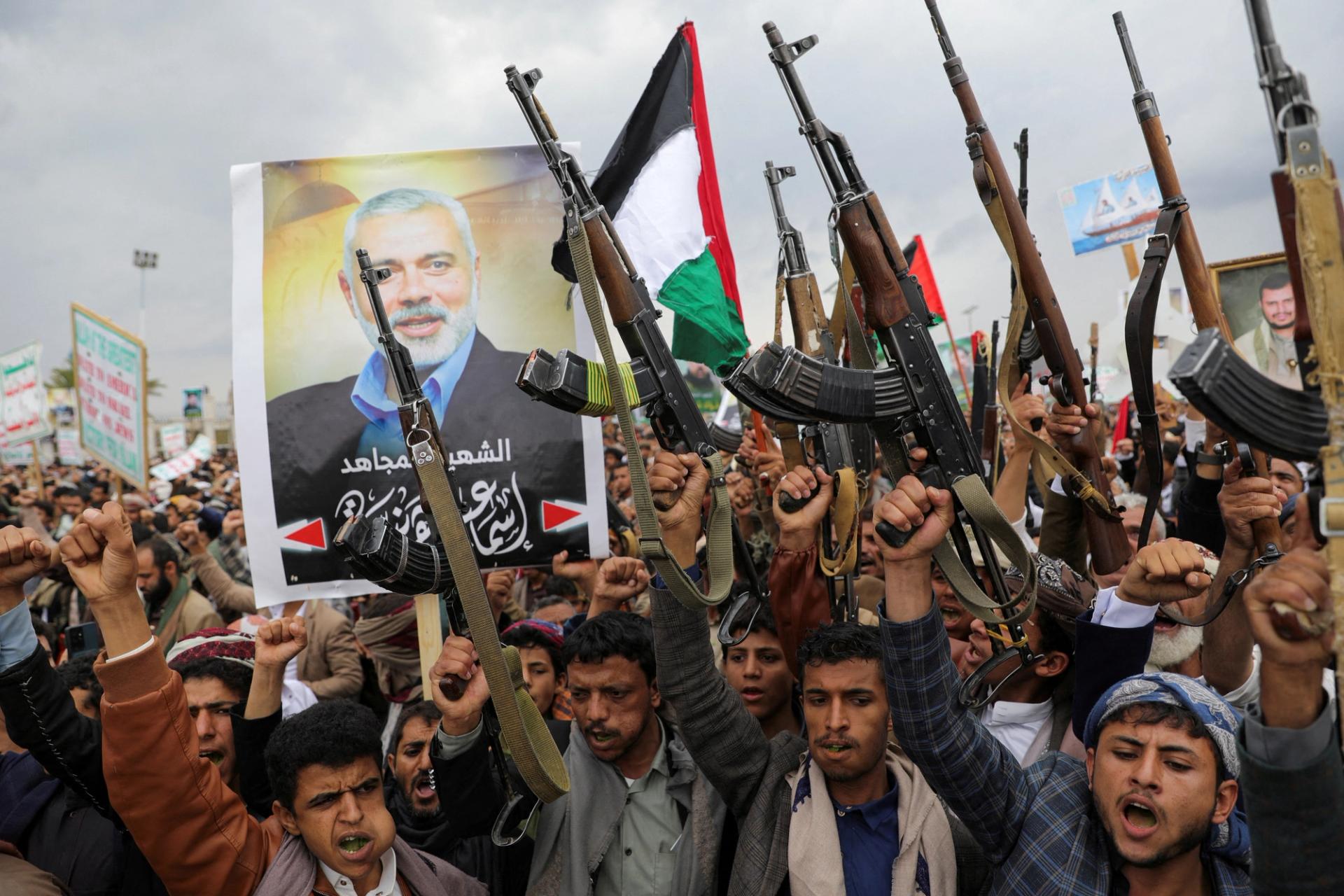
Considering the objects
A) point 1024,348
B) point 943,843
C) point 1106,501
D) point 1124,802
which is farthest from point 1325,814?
point 1024,348

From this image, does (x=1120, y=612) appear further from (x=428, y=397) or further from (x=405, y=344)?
(x=405, y=344)

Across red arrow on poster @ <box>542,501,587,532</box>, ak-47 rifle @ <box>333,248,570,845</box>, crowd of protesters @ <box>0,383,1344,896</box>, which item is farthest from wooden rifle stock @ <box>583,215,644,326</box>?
red arrow on poster @ <box>542,501,587,532</box>

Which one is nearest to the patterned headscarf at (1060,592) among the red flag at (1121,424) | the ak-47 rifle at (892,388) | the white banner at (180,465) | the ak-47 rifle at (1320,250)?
the ak-47 rifle at (892,388)

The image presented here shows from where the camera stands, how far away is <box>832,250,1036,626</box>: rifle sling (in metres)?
2.44

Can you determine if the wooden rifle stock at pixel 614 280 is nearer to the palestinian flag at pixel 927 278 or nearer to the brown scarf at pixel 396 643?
the brown scarf at pixel 396 643

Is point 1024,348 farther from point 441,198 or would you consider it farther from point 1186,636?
point 441,198

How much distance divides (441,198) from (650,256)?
1037 mm

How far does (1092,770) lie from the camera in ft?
7.50

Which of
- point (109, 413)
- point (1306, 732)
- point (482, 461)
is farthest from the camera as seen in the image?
point (109, 413)

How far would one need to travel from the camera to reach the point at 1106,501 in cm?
354

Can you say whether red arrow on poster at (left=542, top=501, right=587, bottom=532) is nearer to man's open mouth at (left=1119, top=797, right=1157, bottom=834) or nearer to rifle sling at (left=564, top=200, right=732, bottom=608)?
rifle sling at (left=564, top=200, right=732, bottom=608)

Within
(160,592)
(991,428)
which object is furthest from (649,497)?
(160,592)

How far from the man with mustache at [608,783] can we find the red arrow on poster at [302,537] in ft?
4.59

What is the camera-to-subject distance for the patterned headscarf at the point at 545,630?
13.5 feet
